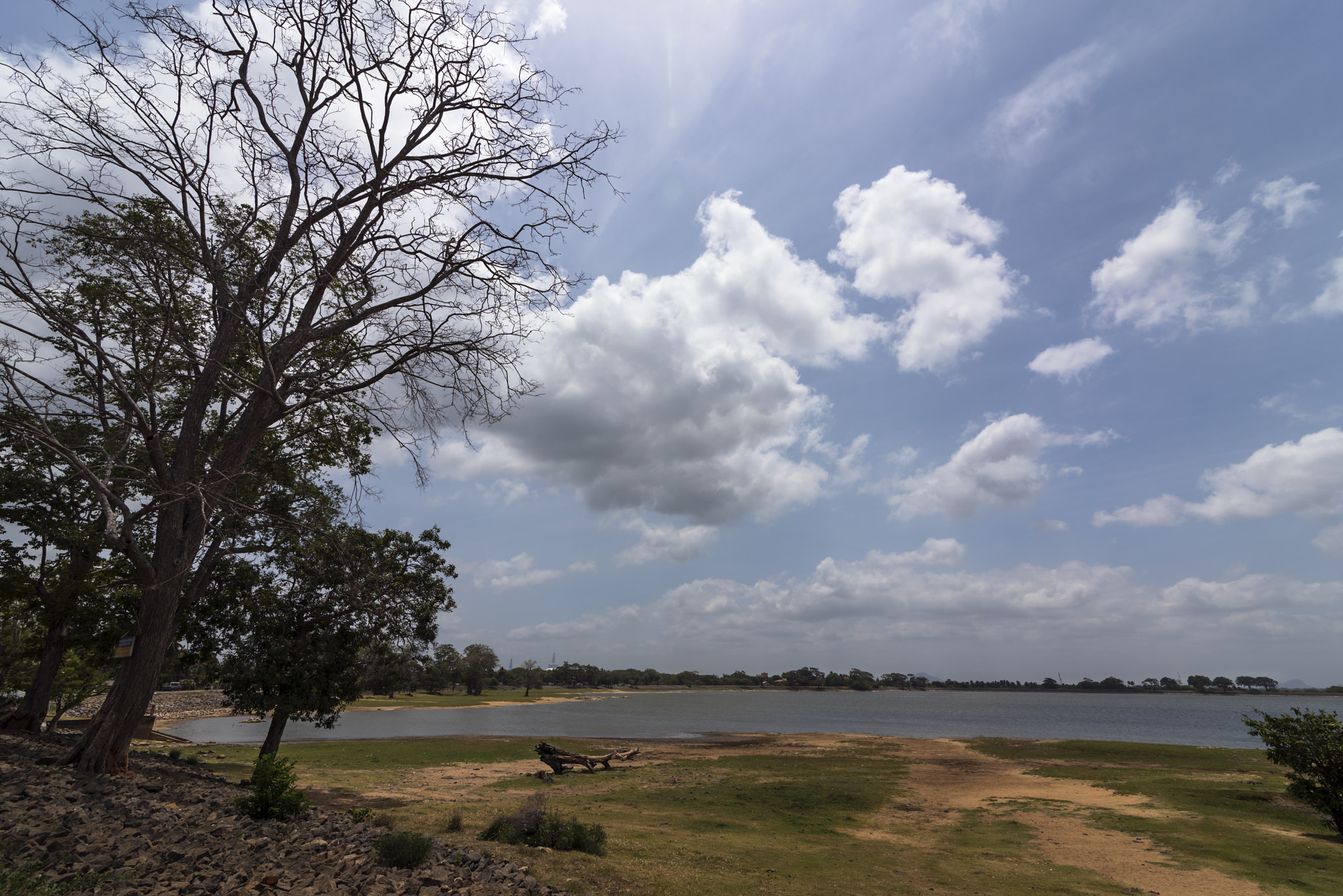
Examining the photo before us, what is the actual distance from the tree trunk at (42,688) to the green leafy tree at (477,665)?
118977 millimetres

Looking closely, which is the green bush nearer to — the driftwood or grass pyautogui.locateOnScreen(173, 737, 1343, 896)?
grass pyautogui.locateOnScreen(173, 737, 1343, 896)

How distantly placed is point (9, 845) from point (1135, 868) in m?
18.0

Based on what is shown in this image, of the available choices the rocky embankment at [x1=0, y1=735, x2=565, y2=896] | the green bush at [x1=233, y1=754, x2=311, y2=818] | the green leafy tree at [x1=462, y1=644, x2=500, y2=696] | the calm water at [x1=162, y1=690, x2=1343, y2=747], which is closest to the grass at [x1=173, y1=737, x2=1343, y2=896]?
the rocky embankment at [x1=0, y1=735, x2=565, y2=896]

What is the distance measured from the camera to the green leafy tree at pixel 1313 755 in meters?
16.2

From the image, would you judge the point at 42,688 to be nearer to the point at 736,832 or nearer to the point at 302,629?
the point at 302,629

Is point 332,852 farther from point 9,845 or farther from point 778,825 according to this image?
point 778,825

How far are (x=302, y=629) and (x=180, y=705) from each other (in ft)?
251

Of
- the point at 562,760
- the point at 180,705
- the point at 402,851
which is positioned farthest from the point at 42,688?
the point at 180,705

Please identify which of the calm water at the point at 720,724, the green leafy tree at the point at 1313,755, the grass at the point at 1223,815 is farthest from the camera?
the calm water at the point at 720,724

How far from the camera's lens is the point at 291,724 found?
52.8 meters

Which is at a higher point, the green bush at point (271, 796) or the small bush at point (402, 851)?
the green bush at point (271, 796)

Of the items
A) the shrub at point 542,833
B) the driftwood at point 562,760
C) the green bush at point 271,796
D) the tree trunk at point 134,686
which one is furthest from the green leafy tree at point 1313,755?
the tree trunk at point 134,686

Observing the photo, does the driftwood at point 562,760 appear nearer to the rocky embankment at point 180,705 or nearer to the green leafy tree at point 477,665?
the rocky embankment at point 180,705

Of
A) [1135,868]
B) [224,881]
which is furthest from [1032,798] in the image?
[224,881]
